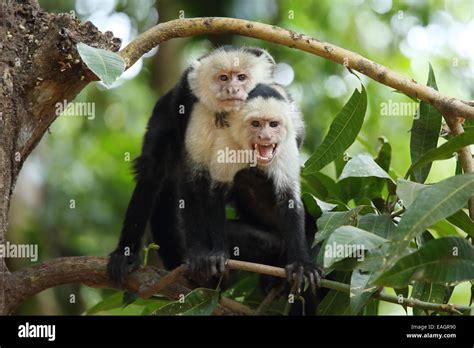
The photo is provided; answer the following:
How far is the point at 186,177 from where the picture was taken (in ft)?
16.4

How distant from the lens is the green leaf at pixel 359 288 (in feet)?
11.7

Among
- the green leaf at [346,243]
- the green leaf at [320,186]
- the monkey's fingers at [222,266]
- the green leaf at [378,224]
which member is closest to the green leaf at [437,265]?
the green leaf at [346,243]

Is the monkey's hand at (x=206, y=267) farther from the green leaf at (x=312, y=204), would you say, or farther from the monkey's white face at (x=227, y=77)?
the monkey's white face at (x=227, y=77)

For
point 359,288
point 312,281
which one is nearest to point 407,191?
point 359,288

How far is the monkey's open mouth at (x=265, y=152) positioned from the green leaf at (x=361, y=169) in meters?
0.78

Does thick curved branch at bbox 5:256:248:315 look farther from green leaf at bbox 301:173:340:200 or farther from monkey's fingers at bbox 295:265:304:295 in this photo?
green leaf at bbox 301:173:340:200

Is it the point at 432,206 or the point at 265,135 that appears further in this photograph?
the point at 265,135

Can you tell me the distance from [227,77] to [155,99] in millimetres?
5423

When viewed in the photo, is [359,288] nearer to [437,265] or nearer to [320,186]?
[437,265]

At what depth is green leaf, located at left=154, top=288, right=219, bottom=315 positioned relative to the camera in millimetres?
3980

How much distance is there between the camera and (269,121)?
482 centimetres

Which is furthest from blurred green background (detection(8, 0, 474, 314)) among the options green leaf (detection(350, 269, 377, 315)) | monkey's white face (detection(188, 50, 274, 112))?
green leaf (detection(350, 269, 377, 315))

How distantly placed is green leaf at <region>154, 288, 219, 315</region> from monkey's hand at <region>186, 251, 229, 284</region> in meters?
0.40

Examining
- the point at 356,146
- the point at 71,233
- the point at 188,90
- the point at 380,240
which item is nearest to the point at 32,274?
the point at 188,90
